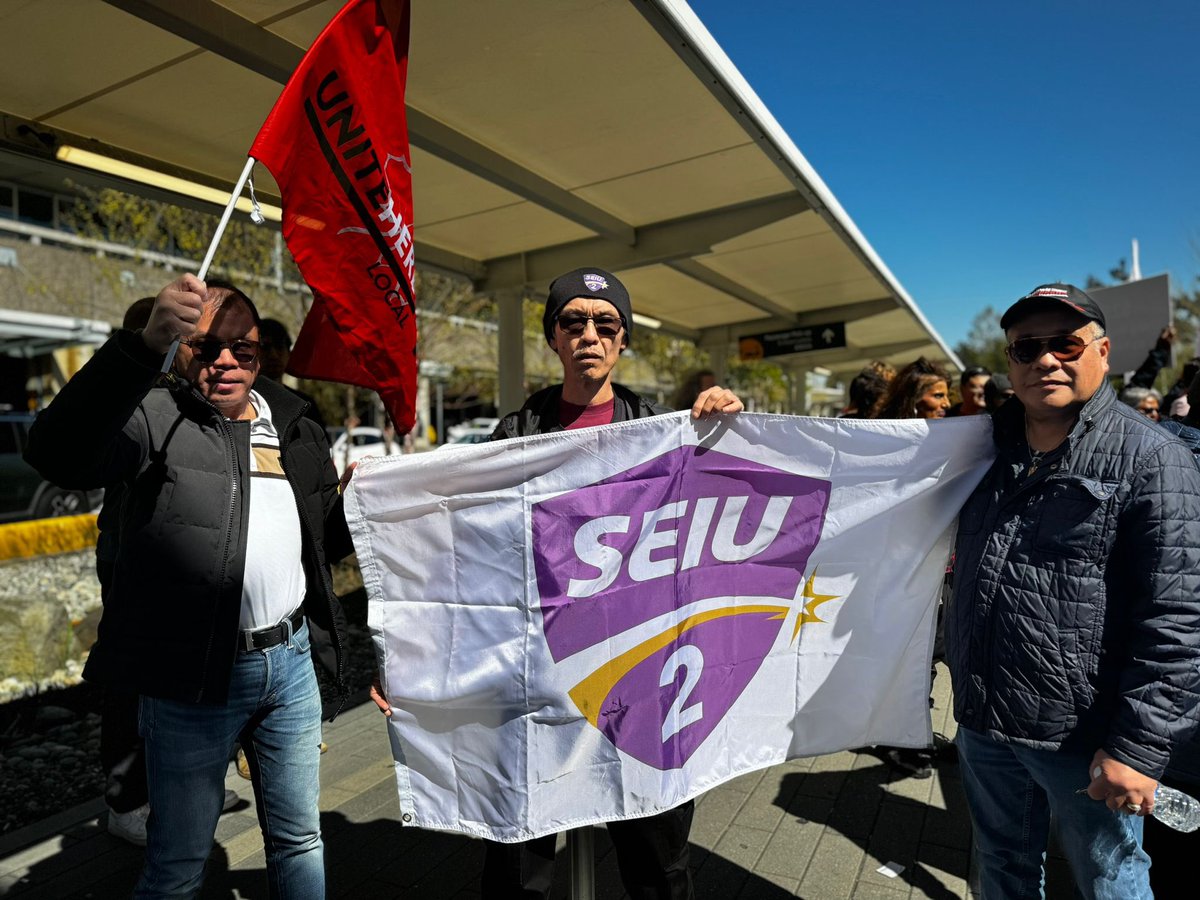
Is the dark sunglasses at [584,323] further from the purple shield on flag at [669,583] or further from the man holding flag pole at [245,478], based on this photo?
the man holding flag pole at [245,478]

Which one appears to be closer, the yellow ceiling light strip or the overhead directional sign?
the yellow ceiling light strip

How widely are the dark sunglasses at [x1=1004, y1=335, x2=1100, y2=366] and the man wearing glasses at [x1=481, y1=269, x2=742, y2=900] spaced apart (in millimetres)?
→ 746

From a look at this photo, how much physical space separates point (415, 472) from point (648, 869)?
1336mm

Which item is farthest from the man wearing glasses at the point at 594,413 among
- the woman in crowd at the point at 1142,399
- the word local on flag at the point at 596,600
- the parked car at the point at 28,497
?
the parked car at the point at 28,497

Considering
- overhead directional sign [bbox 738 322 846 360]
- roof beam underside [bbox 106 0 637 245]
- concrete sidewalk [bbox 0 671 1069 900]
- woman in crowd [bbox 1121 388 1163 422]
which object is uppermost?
roof beam underside [bbox 106 0 637 245]

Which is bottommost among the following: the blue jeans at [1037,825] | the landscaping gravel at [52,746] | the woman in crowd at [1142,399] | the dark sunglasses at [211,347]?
the landscaping gravel at [52,746]

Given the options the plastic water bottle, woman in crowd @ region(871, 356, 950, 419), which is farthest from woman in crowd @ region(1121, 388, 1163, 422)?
the plastic water bottle

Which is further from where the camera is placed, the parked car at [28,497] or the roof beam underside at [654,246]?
the parked car at [28,497]

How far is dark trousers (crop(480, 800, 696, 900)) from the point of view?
7.27 feet

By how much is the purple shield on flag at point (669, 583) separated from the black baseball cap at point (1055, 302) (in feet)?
2.45

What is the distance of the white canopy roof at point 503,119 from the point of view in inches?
134

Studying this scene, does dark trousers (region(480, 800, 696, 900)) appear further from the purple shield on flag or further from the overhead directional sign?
the overhead directional sign

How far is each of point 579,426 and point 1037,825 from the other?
1.71 meters

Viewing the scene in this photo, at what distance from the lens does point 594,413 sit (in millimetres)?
2418
